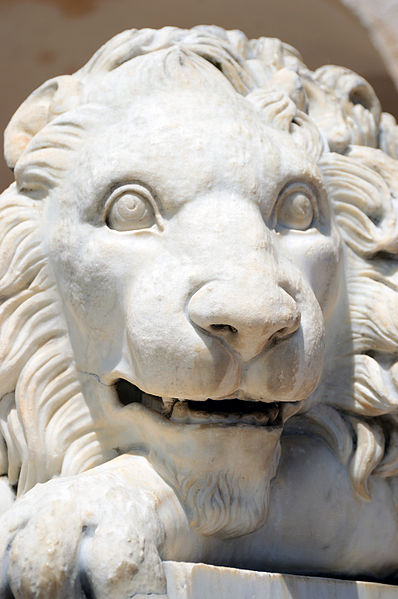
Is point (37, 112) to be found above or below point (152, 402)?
above

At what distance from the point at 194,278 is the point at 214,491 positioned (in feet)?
0.97

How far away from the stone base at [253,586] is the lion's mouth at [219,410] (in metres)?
0.20

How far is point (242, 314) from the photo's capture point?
62.2 inches

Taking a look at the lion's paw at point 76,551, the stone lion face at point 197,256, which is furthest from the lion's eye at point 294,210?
the lion's paw at point 76,551

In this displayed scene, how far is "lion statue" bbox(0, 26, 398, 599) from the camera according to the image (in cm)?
159

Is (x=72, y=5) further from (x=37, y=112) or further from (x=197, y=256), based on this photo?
(x=197, y=256)

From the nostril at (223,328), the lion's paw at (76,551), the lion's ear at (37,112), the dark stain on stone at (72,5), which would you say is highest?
the lion's ear at (37,112)

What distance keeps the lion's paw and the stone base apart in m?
0.04

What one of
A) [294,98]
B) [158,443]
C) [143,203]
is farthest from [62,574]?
[294,98]

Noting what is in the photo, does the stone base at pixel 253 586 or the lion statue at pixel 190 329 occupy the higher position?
the lion statue at pixel 190 329

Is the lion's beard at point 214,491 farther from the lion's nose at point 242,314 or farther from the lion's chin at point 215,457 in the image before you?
the lion's nose at point 242,314

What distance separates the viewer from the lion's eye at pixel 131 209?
66.9 inches

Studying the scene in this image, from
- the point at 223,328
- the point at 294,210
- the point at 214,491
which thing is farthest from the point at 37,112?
the point at 214,491

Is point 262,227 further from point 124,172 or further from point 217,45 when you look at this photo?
point 217,45
